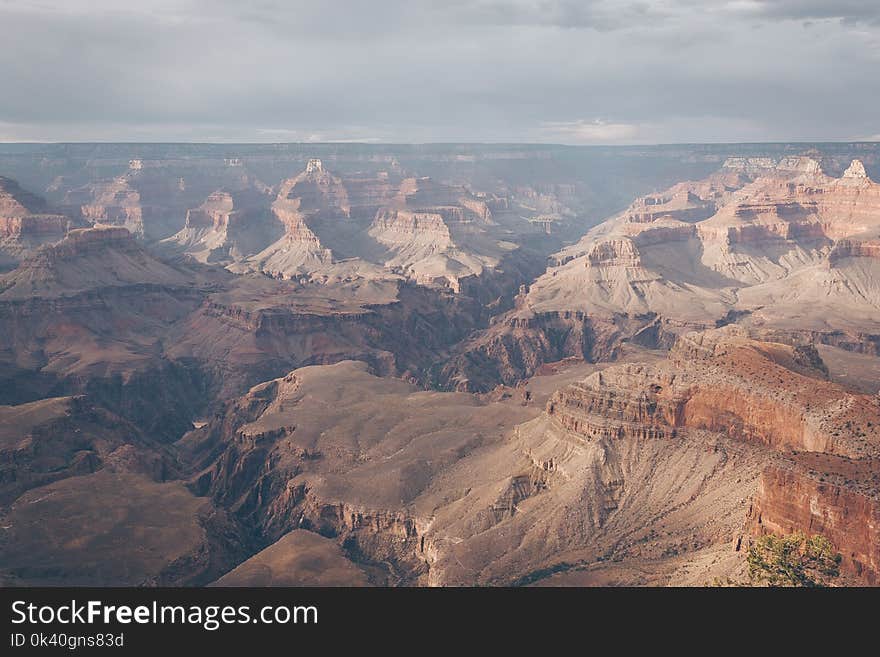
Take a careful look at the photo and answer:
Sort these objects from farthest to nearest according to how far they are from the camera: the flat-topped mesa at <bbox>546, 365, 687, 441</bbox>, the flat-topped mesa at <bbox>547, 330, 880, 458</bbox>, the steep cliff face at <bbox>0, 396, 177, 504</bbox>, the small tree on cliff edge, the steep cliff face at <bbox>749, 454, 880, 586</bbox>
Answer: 1. the steep cliff face at <bbox>0, 396, 177, 504</bbox>
2. the flat-topped mesa at <bbox>546, 365, 687, 441</bbox>
3. the flat-topped mesa at <bbox>547, 330, 880, 458</bbox>
4. the steep cliff face at <bbox>749, 454, 880, 586</bbox>
5. the small tree on cliff edge

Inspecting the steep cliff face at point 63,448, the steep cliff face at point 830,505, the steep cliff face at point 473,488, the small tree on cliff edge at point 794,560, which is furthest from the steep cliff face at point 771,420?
the steep cliff face at point 63,448

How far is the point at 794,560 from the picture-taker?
5091 centimetres

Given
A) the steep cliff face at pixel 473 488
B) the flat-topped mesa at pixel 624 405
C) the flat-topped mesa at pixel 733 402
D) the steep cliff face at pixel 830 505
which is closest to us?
the steep cliff face at pixel 830 505

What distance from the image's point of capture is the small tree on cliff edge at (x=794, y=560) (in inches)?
1932

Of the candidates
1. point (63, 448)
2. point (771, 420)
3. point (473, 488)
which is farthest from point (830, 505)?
point (63, 448)

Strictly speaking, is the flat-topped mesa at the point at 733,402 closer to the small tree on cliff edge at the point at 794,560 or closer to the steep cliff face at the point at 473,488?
the steep cliff face at the point at 473,488

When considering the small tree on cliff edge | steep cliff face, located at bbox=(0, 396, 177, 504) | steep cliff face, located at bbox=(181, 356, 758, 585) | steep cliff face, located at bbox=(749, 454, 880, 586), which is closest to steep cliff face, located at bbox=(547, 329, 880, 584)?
steep cliff face, located at bbox=(749, 454, 880, 586)

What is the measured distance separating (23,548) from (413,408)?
5328 centimetres

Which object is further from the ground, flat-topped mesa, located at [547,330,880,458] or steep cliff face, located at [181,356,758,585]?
flat-topped mesa, located at [547,330,880,458]

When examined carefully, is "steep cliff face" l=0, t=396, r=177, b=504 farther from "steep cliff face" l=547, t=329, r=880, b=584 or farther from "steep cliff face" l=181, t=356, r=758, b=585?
"steep cliff face" l=547, t=329, r=880, b=584

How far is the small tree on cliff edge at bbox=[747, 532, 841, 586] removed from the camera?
1932 inches

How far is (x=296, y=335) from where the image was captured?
184375 mm

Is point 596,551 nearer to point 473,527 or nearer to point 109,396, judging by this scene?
point 473,527
